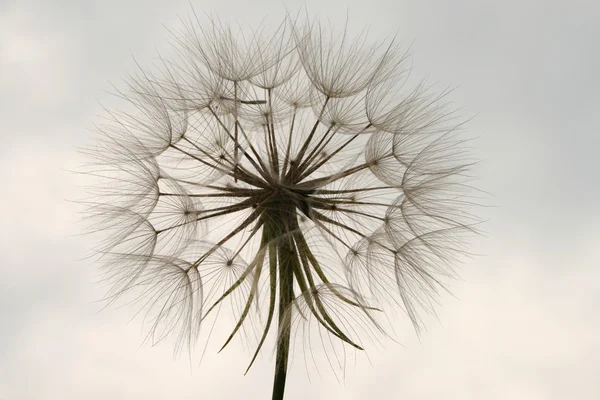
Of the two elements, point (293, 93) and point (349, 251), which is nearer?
point (349, 251)

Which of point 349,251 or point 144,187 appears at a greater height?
point 144,187

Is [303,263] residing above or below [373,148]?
below

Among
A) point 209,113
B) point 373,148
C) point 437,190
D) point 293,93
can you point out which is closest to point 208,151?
point 209,113

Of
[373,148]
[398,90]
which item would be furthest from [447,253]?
[398,90]

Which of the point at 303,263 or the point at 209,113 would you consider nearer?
the point at 303,263

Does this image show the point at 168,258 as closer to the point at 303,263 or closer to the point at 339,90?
Result: the point at 303,263

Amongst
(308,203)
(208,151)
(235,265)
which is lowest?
(235,265)

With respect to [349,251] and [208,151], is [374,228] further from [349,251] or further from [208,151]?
A: [208,151]

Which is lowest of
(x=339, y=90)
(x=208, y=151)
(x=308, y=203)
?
(x=308, y=203)
